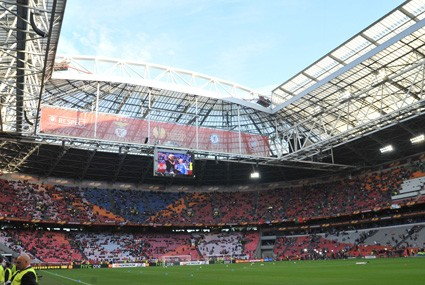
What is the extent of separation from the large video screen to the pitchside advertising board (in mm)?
1070

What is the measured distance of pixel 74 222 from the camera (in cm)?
6259

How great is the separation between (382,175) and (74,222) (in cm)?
4691

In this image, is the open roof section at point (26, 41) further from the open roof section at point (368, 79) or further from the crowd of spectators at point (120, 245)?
the crowd of spectators at point (120, 245)

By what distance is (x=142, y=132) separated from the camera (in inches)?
1756

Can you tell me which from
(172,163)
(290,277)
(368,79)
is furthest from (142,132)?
(290,277)

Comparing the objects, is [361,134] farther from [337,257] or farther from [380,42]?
[337,257]

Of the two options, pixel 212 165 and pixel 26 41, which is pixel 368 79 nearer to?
pixel 212 165

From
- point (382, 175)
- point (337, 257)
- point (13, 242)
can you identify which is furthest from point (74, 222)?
point (382, 175)

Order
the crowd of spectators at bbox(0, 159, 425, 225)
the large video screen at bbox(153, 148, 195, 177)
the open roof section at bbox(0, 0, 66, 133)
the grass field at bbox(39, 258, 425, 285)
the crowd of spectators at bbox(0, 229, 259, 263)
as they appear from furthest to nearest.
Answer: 1. the crowd of spectators at bbox(0, 159, 425, 225)
2. the crowd of spectators at bbox(0, 229, 259, 263)
3. the large video screen at bbox(153, 148, 195, 177)
4. the open roof section at bbox(0, 0, 66, 133)
5. the grass field at bbox(39, 258, 425, 285)

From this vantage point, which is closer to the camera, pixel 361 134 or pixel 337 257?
pixel 361 134

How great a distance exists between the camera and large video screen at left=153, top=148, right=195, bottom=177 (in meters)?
43.8

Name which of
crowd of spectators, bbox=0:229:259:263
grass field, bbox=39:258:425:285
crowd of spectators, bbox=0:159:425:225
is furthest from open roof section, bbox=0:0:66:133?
crowd of spectators, bbox=0:159:425:225

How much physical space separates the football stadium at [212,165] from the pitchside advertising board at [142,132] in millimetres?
126

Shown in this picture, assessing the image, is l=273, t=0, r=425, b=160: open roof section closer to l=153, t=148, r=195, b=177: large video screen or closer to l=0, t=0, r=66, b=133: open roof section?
l=153, t=148, r=195, b=177: large video screen
